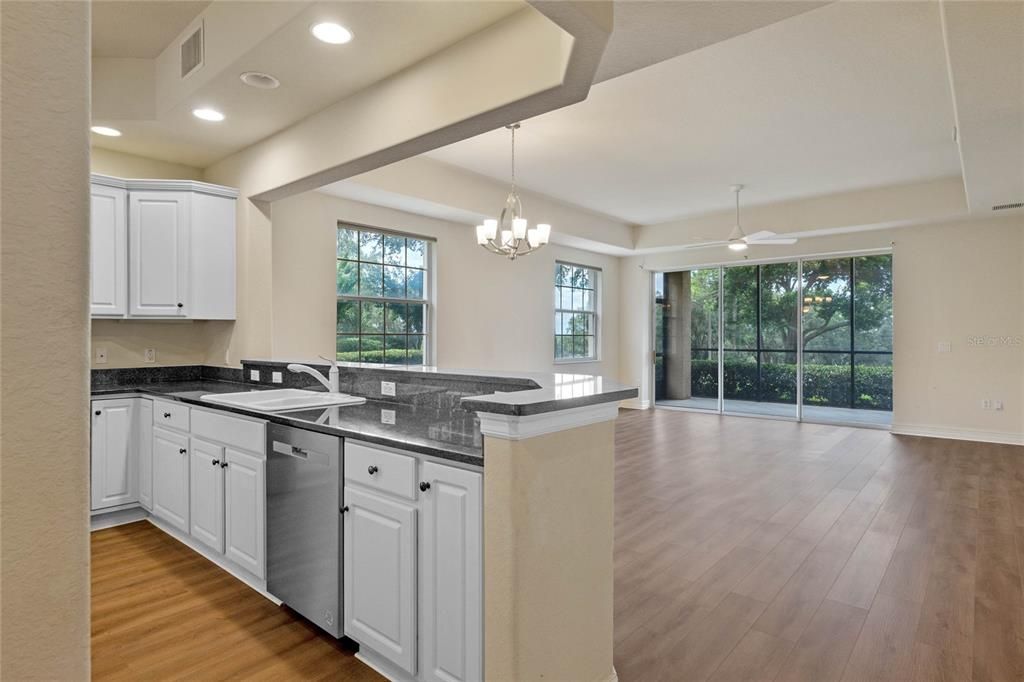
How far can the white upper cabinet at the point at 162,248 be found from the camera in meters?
3.74

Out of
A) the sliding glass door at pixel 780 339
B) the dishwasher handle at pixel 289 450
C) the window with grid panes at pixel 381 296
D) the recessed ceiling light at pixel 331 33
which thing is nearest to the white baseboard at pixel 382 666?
the dishwasher handle at pixel 289 450

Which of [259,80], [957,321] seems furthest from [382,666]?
[957,321]

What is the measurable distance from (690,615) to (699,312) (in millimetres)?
6874

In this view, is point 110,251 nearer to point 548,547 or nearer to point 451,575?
point 451,575

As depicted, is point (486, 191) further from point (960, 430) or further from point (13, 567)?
point (960, 430)

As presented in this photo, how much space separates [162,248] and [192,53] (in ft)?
4.75

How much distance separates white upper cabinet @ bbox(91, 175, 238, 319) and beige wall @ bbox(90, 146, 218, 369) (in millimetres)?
338

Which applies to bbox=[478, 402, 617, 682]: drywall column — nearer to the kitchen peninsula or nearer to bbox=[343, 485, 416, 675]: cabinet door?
the kitchen peninsula

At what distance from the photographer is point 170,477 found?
3.33 metres

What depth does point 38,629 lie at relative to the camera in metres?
0.52

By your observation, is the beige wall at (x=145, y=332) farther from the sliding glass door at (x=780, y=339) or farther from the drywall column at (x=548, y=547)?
the sliding glass door at (x=780, y=339)

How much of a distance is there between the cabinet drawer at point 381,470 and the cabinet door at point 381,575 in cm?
5

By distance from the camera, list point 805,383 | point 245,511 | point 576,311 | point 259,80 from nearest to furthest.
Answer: point 245,511
point 259,80
point 805,383
point 576,311

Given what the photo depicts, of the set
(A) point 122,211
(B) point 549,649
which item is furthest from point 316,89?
(B) point 549,649
